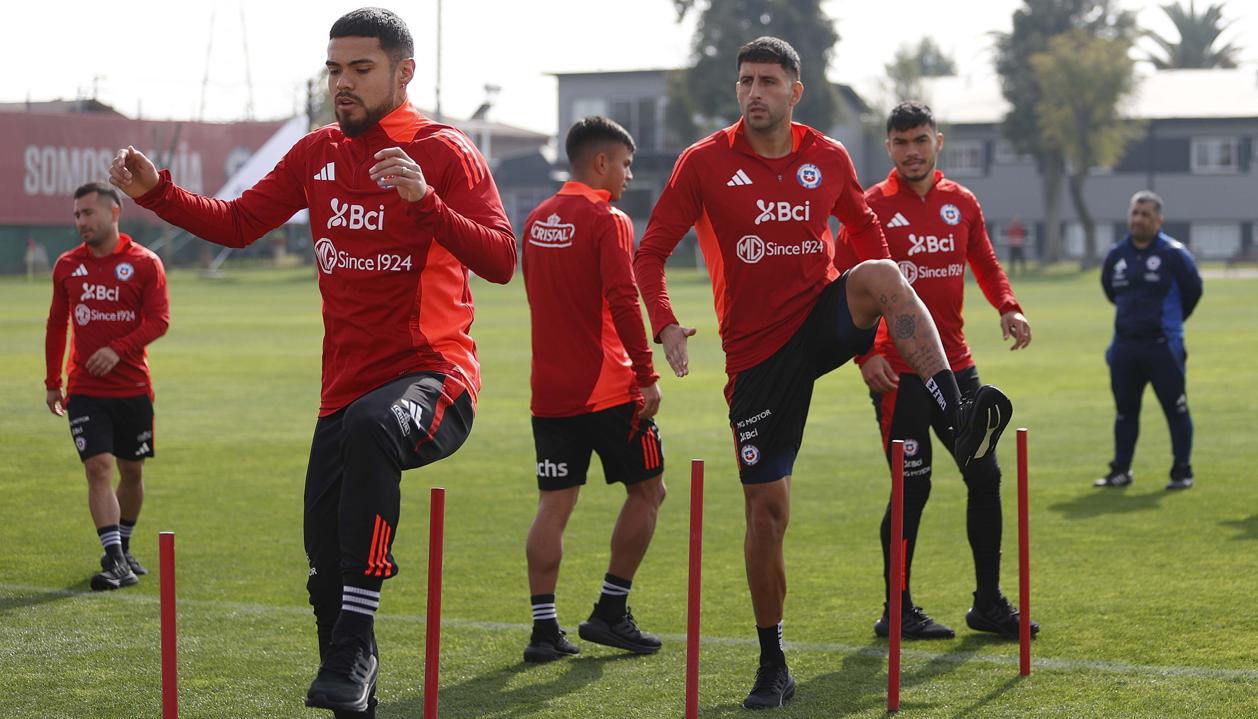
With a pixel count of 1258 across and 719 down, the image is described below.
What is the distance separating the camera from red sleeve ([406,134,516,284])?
193 inches

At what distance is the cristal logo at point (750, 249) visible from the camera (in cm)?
631

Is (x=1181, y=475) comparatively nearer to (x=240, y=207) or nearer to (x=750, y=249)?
(x=750, y=249)

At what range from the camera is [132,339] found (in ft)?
29.6

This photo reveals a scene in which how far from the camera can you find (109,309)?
9.20 m

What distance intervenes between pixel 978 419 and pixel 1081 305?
3391 cm

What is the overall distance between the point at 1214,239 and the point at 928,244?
235 feet

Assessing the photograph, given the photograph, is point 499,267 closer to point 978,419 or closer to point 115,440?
point 978,419

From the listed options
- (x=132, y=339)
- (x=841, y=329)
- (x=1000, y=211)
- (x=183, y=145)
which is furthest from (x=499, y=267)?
(x=1000, y=211)

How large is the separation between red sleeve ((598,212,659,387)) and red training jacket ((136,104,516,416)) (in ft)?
5.95

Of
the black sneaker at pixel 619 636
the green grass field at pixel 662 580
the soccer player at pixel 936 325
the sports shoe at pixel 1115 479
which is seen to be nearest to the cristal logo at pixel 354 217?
the green grass field at pixel 662 580

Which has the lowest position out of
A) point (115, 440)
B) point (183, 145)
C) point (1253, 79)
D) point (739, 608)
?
→ point (739, 608)

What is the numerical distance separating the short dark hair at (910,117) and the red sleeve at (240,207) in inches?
124

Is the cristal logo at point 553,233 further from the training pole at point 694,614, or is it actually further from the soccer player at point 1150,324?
the soccer player at point 1150,324

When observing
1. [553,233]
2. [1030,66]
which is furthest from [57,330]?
[1030,66]
